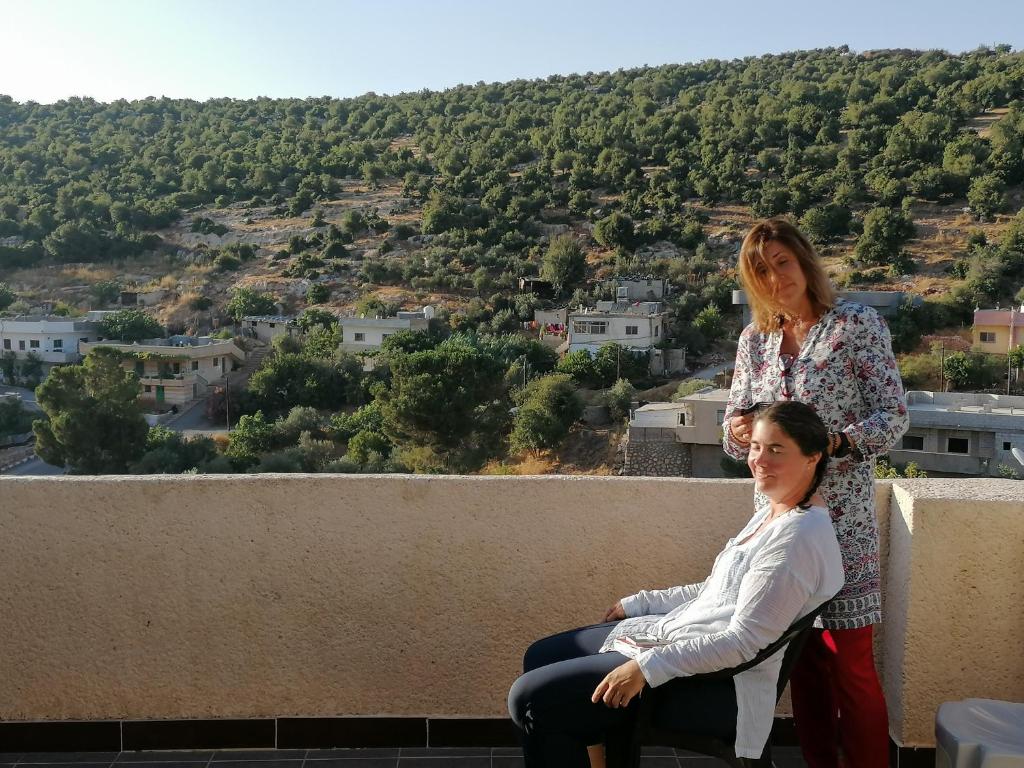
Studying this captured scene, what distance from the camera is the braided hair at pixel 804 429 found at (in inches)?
52.9

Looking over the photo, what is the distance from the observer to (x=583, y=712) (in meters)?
1.28

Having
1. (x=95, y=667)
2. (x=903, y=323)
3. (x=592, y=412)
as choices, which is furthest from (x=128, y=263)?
(x=95, y=667)

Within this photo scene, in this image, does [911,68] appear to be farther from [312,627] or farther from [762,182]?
[312,627]

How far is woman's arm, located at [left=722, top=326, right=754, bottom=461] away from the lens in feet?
5.18

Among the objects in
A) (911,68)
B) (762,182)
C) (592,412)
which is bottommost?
(592,412)

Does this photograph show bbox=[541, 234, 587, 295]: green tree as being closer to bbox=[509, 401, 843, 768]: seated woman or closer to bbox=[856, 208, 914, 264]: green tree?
bbox=[856, 208, 914, 264]: green tree

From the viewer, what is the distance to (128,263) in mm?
38312

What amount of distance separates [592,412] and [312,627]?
771 inches

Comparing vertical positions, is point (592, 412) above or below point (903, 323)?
below

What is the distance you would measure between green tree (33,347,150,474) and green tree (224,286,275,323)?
1079 cm

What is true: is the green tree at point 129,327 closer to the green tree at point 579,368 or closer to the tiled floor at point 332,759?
the green tree at point 579,368

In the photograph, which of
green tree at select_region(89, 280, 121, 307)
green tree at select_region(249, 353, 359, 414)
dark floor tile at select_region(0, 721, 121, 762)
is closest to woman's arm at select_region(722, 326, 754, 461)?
dark floor tile at select_region(0, 721, 121, 762)

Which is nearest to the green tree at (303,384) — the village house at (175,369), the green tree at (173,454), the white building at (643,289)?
the village house at (175,369)

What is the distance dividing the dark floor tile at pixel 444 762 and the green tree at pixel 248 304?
31498mm
